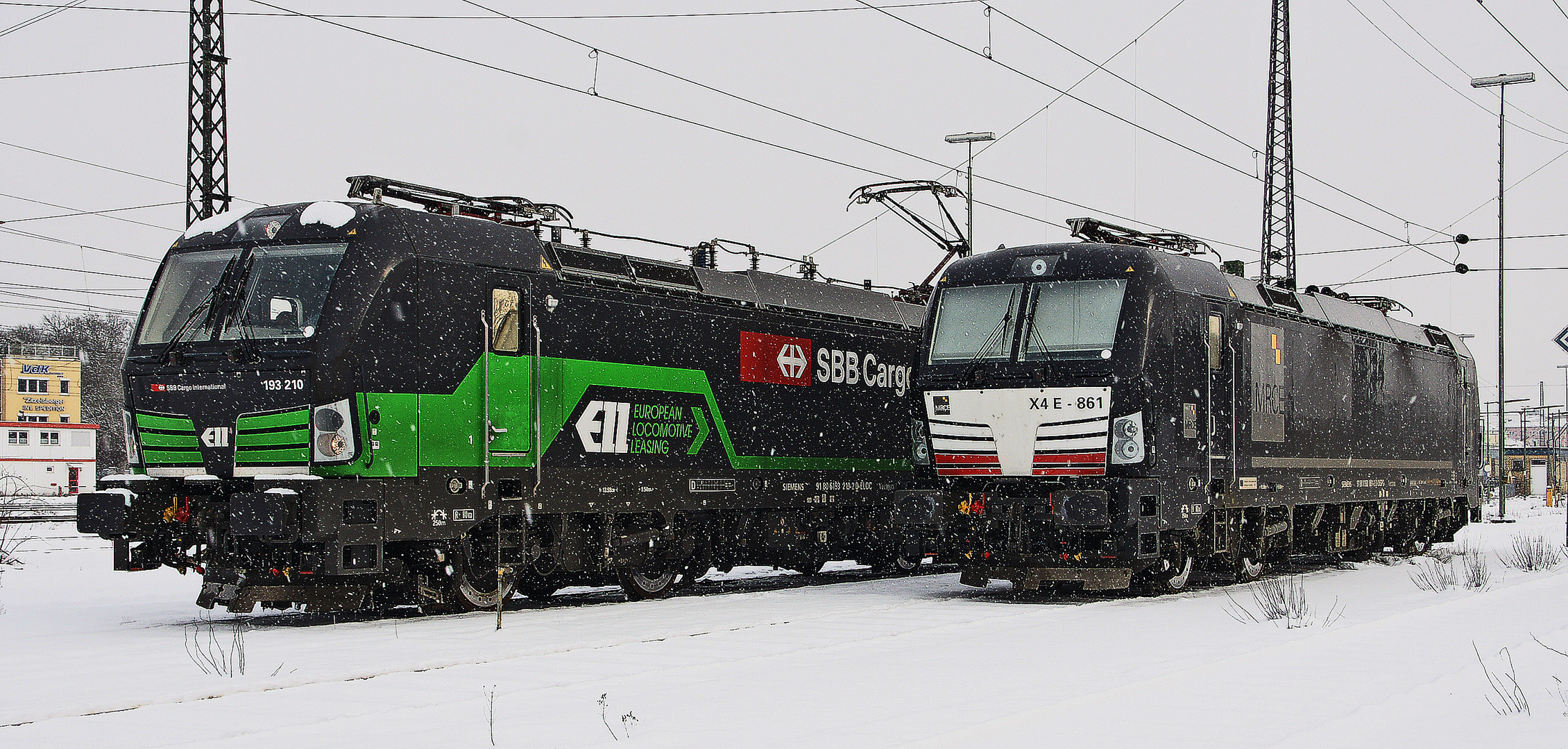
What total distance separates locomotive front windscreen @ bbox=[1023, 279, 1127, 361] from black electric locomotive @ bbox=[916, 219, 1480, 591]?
16 mm

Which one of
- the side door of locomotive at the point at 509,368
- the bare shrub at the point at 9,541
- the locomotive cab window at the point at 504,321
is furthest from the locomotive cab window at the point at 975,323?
the bare shrub at the point at 9,541

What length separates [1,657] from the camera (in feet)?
34.6

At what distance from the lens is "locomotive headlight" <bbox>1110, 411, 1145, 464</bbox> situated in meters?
14.5

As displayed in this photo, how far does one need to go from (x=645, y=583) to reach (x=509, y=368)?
3.29 metres

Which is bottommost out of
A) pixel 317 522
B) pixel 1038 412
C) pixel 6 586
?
pixel 6 586

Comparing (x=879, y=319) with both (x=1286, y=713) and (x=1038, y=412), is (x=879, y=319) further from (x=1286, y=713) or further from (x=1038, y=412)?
(x=1286, y=713)

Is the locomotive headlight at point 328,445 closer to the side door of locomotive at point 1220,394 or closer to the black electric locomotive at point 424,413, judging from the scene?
the black electric locomotive at point 424,413

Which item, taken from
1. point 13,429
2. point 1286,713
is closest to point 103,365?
point 13,429

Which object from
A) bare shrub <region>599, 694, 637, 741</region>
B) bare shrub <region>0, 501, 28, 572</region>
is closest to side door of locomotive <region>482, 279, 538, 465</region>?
bare shrub <region>599, 694, 637, 741</region>

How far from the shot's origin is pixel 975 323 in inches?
613

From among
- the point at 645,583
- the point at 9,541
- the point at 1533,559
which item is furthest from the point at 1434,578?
the point at 9,541

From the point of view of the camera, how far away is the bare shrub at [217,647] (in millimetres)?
9555

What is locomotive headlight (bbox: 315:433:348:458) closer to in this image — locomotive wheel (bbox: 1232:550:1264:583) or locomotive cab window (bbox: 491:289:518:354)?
locomotive cab window (bbox: 491:289:518:354)

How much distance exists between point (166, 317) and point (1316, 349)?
1355cm
